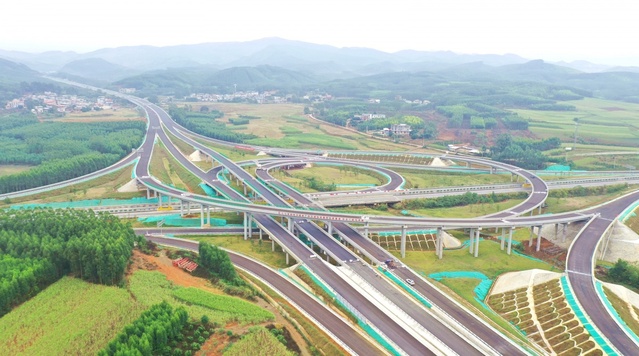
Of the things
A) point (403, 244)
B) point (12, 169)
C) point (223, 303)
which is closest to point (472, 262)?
point (403, 244)

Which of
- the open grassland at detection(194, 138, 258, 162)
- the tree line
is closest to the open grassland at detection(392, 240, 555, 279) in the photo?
the tree line

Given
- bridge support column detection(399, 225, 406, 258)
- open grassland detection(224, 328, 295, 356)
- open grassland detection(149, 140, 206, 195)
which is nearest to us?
open grassland detection(224, 328, 295, 356)

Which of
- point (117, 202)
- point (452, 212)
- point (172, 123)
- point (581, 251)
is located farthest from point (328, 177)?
point (172, 123)

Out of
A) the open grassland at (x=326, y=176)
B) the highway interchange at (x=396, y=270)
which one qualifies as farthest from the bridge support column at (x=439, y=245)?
the open grassland at (x=326, y=176)

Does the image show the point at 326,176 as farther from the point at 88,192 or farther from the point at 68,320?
the point at 68,320

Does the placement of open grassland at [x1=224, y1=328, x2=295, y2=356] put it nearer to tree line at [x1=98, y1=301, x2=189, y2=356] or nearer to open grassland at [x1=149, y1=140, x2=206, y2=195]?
tree line at [x1=98, y1=301, x2=189, y2=356]

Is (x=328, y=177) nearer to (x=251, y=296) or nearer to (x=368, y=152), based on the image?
(x=368, y=152)

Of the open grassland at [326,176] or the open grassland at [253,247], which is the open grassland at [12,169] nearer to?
the open grassland at [326,176]
